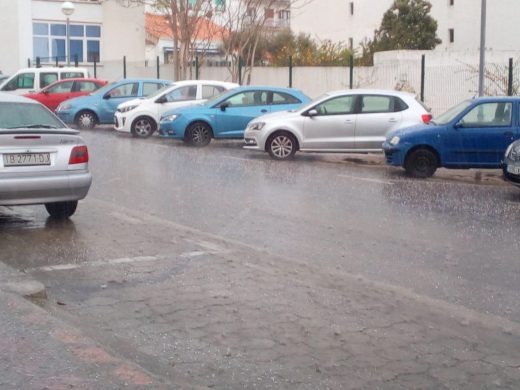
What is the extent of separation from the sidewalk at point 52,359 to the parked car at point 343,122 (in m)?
12.0

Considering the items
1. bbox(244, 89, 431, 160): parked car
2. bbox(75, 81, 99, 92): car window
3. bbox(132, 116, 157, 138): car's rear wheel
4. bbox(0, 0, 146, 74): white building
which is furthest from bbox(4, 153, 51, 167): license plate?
bbox(0, 0, 146, 74): white building

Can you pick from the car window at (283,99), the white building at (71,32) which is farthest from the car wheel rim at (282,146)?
the white building at (71,32)

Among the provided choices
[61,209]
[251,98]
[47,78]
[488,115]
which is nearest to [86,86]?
[47,78]

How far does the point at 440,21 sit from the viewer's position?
163ft

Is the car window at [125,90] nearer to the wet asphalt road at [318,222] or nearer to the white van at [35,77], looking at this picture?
the white van at [35,77]

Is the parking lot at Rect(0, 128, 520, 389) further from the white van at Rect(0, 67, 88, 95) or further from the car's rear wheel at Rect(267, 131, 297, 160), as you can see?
the white van at Rect(0, 67, 88, 95)

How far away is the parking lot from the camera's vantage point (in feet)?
19.1

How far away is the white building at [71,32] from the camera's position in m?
45.3

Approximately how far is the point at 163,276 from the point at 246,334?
1.87 meters

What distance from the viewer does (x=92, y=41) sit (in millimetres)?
48562

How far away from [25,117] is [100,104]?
15975 millimetres

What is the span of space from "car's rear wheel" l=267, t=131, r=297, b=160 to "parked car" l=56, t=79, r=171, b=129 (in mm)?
8695

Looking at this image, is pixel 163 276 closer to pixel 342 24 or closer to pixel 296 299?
pixel 296 299

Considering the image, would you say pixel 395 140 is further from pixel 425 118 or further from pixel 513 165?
pixel 513 165
